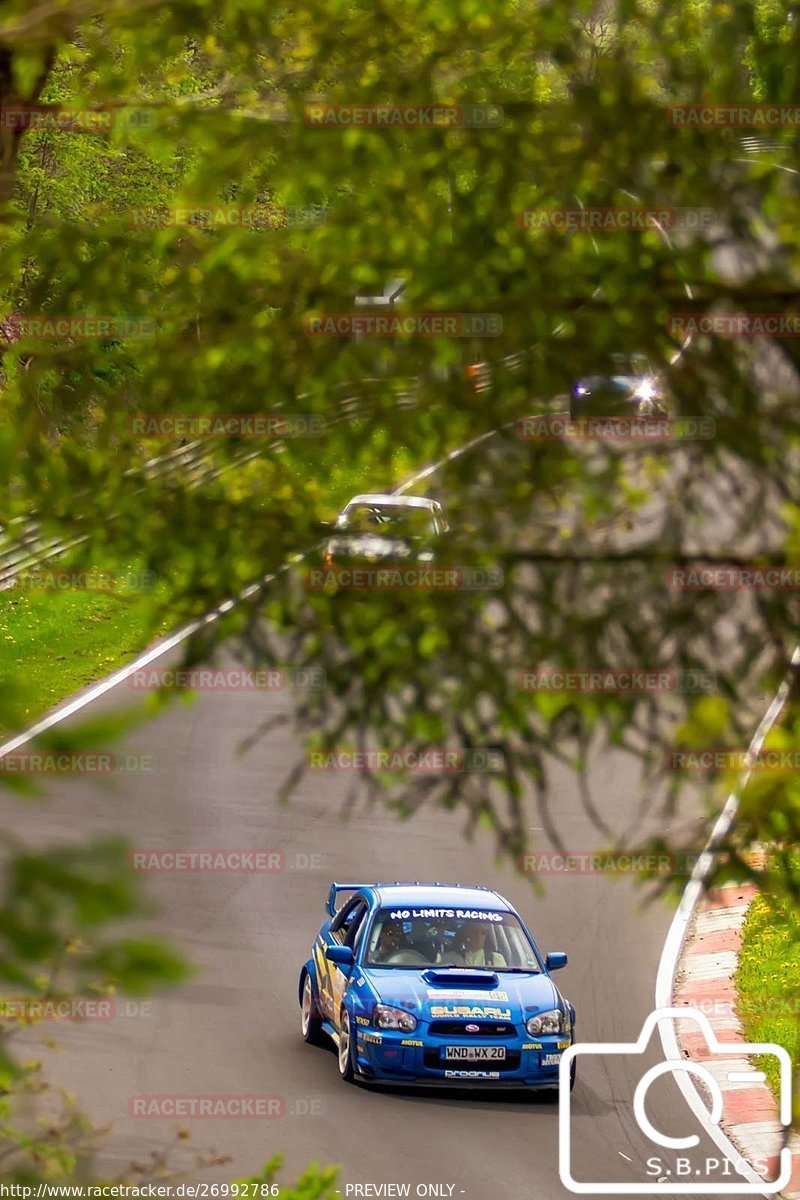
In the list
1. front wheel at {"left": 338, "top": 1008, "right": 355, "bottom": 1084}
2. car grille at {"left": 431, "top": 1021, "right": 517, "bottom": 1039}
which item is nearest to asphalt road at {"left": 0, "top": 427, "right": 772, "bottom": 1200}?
front wheel at {"left": 338, "top": 1008, "right": 355, "bottom": 1084}

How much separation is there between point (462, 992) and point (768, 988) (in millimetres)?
4499

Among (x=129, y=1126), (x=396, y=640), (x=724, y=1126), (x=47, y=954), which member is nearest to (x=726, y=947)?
(x=724, y=1126)

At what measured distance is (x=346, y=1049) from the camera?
41.2 feet

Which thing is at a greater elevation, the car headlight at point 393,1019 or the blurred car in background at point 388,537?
the blurred car in background at point 388,537

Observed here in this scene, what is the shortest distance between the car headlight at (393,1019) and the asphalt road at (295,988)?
597mm

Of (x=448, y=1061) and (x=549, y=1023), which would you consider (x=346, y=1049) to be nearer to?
(x=448, y=1061)

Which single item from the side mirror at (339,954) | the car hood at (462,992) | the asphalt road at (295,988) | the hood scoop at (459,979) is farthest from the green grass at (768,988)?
the side mirror at (339,954)

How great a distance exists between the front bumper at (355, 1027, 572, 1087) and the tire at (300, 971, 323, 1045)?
113cm

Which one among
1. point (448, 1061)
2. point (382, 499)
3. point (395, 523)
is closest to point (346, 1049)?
point (448, 1061)

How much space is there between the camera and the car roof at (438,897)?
13.3 m

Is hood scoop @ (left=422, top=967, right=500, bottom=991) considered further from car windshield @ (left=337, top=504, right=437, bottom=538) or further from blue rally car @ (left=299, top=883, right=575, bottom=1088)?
car windshield @ (left=337, top=504, right=437, bottom=538)

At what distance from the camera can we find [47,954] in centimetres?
245

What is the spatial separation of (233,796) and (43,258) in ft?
50.4

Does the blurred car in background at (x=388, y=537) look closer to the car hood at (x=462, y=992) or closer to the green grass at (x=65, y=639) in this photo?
the car hood at (x=462, y=992)
